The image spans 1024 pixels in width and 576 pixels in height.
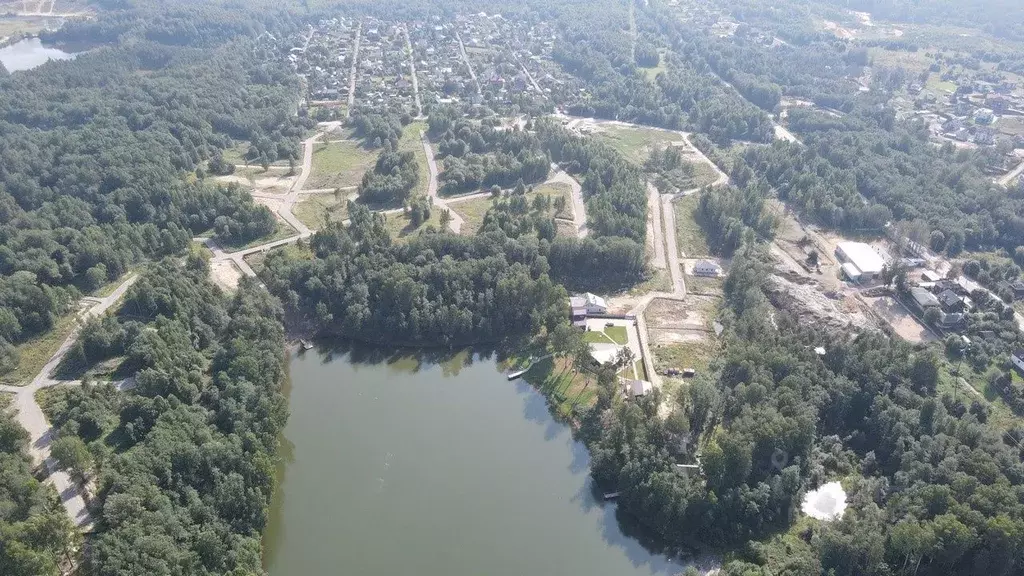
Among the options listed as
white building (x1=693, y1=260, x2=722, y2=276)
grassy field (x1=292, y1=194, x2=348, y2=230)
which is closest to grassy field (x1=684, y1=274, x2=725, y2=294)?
white building (x1=693, y1=260, x2=722, y2=276)

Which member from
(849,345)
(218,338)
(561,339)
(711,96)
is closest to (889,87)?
(711,96)

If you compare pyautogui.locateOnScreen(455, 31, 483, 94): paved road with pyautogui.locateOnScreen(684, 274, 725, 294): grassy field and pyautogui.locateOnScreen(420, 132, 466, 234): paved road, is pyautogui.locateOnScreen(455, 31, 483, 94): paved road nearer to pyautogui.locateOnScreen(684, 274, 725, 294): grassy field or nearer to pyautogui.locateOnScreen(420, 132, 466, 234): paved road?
pyautogui.locateOnScreen(420, 132, 466, 234): paved road

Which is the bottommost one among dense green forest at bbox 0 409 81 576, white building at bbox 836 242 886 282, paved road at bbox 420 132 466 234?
white building at bbox 836 242 886 282

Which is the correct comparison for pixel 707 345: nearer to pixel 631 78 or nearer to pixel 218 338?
pixel 218 338

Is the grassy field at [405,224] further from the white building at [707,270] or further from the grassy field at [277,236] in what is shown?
the white building at [707,270]

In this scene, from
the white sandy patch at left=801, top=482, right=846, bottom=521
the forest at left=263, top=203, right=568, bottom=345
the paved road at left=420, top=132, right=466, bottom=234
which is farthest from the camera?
the paved road at left=420, top=132, right=466, bottom=234

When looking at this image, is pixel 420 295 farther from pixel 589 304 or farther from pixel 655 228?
pixel 655 228

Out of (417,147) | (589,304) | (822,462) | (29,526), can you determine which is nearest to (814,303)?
(822,462)
